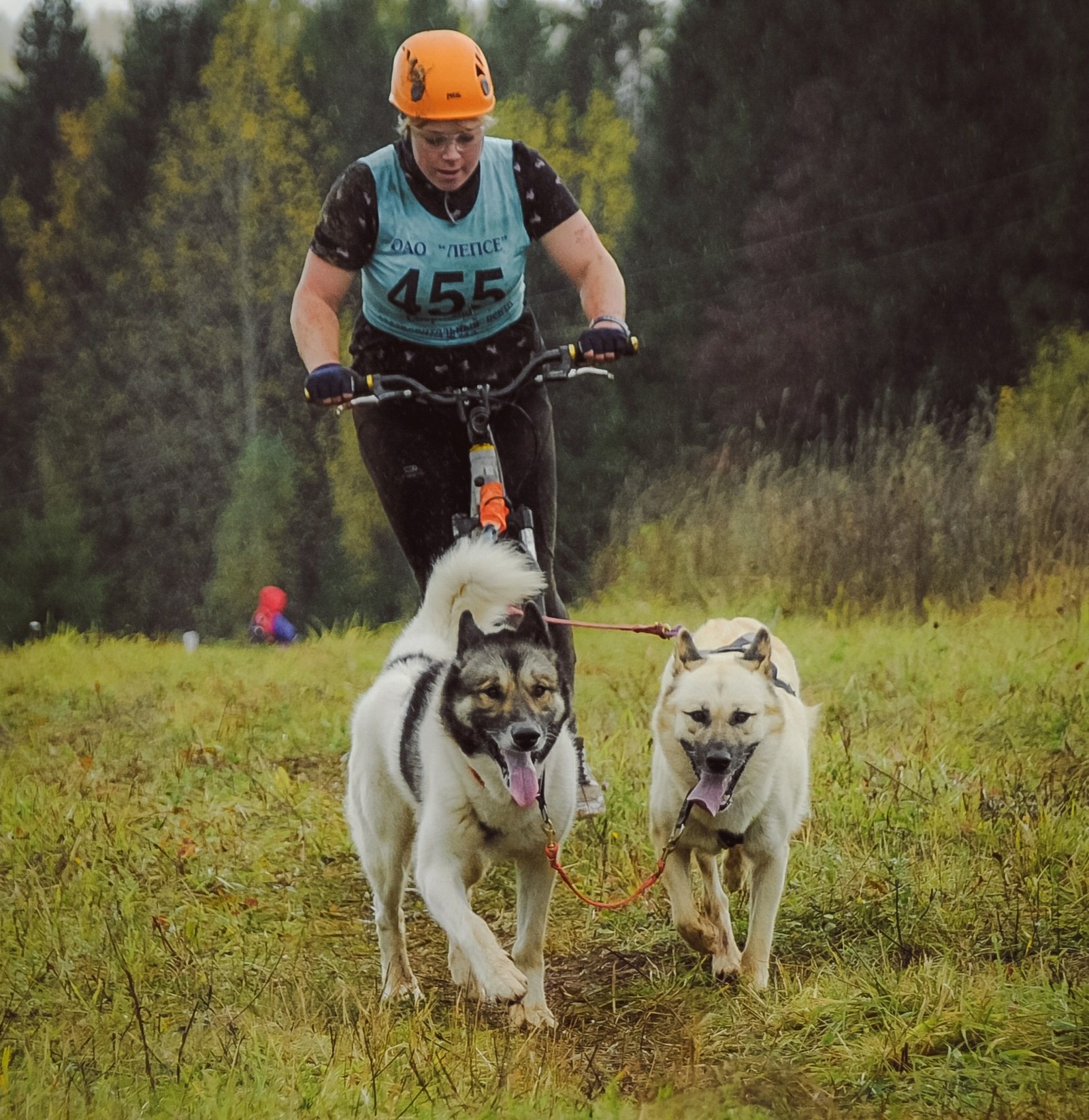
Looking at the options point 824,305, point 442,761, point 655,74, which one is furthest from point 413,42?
point 655,74

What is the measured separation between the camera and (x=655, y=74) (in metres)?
11.2

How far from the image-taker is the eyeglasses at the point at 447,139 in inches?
123

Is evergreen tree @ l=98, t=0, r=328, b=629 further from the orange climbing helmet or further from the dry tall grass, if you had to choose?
the orange climbing helmet

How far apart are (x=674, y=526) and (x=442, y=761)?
5444 millimetres

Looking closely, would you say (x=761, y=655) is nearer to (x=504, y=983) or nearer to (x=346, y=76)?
(x=504, y=983)

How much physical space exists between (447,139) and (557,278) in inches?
345

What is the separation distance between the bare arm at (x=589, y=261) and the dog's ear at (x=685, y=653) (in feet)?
3.04

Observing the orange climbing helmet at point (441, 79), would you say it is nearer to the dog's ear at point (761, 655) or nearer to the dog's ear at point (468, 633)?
the dog's ear at point (468, 633)

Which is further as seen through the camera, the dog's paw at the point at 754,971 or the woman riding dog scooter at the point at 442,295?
the woman riding dog scooter at the point at 442,295

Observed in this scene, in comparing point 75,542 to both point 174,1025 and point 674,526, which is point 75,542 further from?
point 174,1025

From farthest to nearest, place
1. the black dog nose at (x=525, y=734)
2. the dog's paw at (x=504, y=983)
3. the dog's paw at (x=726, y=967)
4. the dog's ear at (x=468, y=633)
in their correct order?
the dog's paw at (x=726, y=967), the dog's ear at (x=468, y=633), the black dog nose at (x=525, y=734), the dog's paw at (x=504, y=983)

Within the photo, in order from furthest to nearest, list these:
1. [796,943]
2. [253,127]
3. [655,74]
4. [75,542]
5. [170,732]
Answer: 1. [253,127]
2. [655,74]
3. [75,542]
4. [170,732]
5. [796,943]

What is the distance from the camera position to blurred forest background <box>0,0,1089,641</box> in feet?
29.0

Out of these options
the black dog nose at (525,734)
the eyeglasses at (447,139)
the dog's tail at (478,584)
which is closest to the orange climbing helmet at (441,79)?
the eyeglasses at (447,139)
